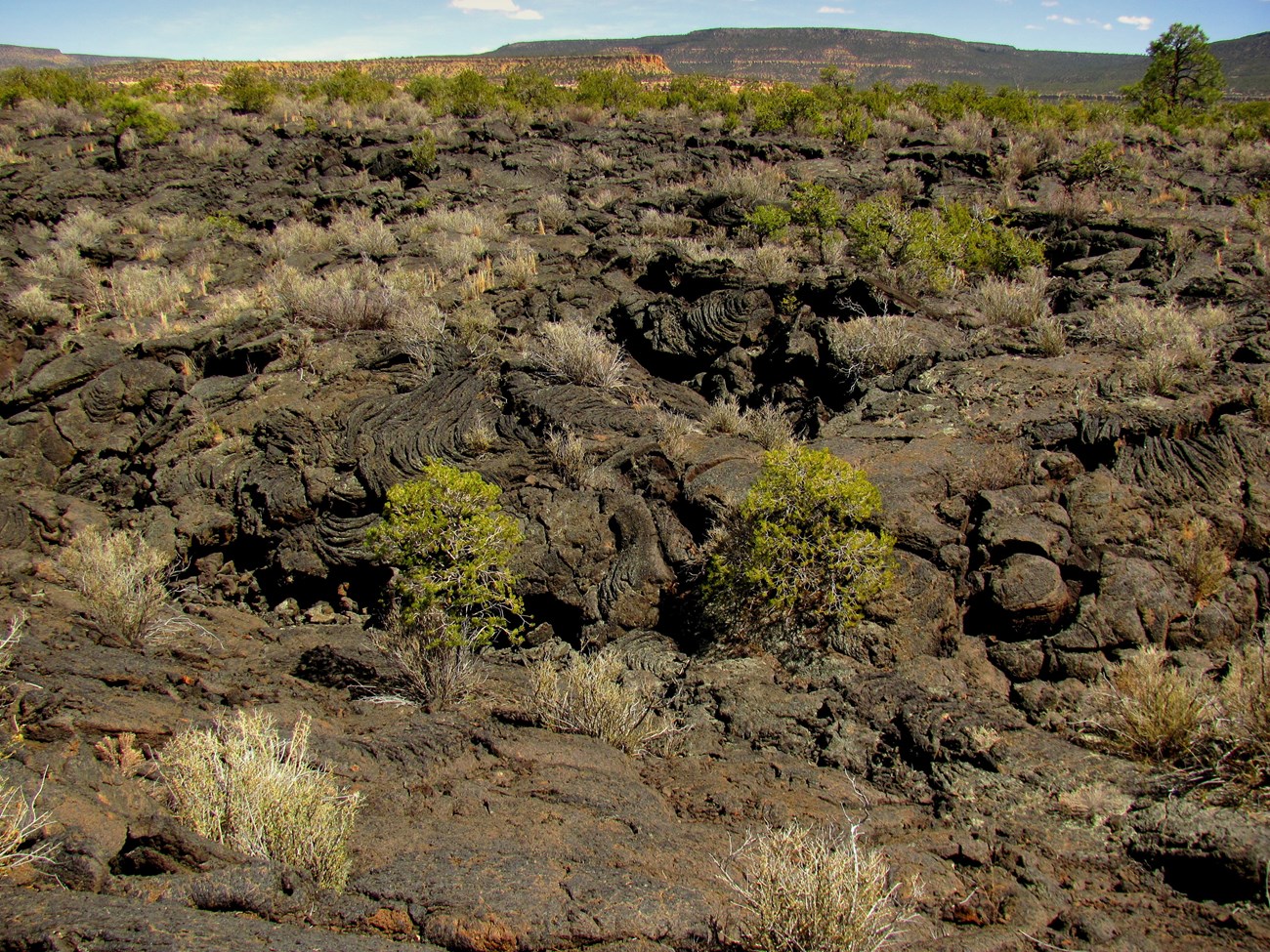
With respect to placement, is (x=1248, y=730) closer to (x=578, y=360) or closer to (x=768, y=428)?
(x=768, y=428)

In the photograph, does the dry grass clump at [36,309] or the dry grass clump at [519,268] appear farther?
the dry grass clump at [519,268]

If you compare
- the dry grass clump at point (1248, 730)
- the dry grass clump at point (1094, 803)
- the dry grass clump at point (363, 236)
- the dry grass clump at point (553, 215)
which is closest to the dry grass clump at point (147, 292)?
the dry grass clump at point (363, 236)

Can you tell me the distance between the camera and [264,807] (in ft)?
8.95

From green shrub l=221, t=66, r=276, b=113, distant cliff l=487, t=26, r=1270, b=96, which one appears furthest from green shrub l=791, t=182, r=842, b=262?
distant cliff l=487, t=26, r=1270, b=96

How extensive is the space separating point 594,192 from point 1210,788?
15127 mm

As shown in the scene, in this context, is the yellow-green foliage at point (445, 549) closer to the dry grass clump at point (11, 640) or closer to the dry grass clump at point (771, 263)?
the dry grass clump at point (11, 640)

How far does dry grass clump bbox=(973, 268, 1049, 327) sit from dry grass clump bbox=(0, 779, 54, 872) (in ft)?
30.7

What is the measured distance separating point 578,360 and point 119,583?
4611mm

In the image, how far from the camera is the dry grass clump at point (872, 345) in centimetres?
764

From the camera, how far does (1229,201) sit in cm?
1332

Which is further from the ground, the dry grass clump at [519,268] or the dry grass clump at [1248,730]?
the dry grass clump at [519,268]

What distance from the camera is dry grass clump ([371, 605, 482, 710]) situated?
4504 mm

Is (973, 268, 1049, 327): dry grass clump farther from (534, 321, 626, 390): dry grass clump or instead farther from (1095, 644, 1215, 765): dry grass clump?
(1095, 644, 1215, 765): dry grass clump

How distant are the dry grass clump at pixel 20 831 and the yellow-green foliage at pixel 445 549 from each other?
2488 millimetres
